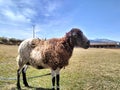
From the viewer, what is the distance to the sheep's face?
6.66m

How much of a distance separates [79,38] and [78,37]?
1.8 inches

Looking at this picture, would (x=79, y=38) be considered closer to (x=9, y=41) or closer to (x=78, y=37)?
(x=78, y=37)

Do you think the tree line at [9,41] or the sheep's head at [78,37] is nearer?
the sheep's head at [78,37]

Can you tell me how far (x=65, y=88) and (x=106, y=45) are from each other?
63.1m

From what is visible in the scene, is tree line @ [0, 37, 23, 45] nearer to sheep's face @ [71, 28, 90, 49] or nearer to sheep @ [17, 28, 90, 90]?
sheep @ [17, 28, 90, 90]

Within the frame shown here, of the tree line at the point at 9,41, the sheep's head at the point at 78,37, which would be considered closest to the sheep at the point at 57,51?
the sheep's head at the point at 78,37

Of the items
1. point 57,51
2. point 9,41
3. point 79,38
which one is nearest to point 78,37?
point 79,38

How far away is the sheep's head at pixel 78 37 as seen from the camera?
667 centimetres

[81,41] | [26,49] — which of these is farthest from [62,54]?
[26,49]

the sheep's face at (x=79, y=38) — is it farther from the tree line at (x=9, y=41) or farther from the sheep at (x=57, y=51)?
Result: the tree line at (x=9, y=41)

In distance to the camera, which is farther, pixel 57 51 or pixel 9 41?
pixel 9 41

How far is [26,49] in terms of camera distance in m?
7.51

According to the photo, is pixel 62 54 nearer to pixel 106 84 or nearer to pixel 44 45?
pixel 44 45

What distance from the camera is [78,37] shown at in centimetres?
669
